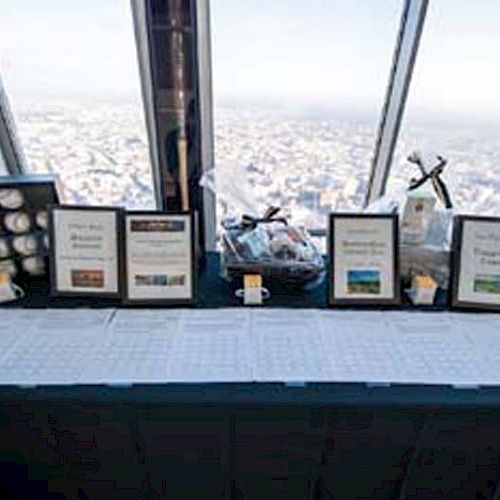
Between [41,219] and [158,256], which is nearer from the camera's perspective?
[158,256]

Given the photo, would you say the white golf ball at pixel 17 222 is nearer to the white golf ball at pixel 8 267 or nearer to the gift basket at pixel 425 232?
the white golf ball at pixel 8 267

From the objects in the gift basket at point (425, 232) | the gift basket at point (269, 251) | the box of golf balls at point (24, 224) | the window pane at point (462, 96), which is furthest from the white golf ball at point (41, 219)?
the window pane at point (462, 96)

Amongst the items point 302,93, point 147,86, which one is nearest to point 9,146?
point 147,86

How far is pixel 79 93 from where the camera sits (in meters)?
2.57

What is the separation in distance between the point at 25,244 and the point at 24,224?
0.05 m

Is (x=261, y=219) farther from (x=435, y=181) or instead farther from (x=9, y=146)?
(x=9, y=146)

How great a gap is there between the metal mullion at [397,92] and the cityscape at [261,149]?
40mm

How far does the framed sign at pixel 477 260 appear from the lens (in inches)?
59.8

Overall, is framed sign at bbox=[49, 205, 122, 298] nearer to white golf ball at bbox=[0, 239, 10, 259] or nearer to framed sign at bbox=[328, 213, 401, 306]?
white golf ball at bbox=[0, 239, 10, 259]

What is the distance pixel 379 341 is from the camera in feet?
4.55

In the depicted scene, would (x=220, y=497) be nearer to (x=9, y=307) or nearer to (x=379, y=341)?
(x=379, y=341)

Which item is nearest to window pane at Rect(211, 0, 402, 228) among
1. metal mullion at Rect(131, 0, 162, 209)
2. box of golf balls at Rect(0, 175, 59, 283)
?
metal mullion at Rect(131, 0, 162, 209)

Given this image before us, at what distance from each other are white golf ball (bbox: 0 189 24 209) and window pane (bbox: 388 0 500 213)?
47.7 inches

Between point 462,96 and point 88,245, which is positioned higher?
point 462,96
